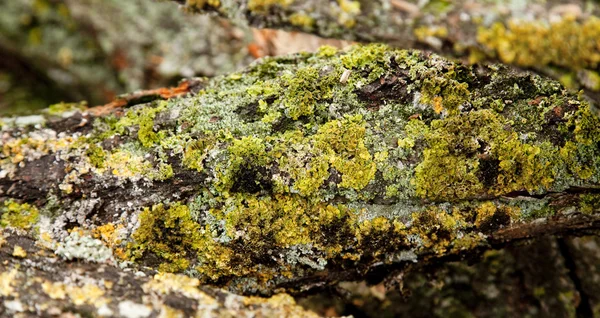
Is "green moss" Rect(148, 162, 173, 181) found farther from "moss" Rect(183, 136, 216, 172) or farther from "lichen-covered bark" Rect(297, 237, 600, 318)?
"lichen-covered bark" Rect(297, 237, 600, 318)

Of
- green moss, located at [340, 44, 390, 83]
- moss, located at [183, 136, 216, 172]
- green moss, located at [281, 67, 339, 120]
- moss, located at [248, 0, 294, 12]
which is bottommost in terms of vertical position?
moss, located at [183, 136, 216, 172]

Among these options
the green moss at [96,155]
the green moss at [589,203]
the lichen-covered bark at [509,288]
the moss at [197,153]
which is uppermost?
the moss at [197,153]

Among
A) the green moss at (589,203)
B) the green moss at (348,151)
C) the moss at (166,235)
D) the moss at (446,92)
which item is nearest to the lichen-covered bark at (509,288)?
the green moss at (589,203)

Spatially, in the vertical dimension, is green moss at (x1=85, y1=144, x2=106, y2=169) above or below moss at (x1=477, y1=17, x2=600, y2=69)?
below

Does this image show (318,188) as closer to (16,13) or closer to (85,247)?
(85,247)

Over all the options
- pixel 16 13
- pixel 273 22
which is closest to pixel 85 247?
pixel 273 22

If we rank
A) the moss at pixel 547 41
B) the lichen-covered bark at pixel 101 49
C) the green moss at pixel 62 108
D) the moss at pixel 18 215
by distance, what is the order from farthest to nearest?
the lichen-covered bark at pixel 101 49, the green moss at pixel 62 108, the moss at pixel 18 215, the moss at pixel 547 41

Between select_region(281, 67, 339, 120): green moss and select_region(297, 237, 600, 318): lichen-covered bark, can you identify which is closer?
select_region(281, 67, 339, 120): green moss

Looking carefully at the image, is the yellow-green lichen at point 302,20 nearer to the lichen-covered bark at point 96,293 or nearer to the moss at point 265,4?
the moss at point 265,4

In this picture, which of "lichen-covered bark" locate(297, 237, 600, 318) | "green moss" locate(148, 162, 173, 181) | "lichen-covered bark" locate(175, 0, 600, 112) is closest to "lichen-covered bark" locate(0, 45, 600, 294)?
"green moss" locate(148, 162, 173, 181)
